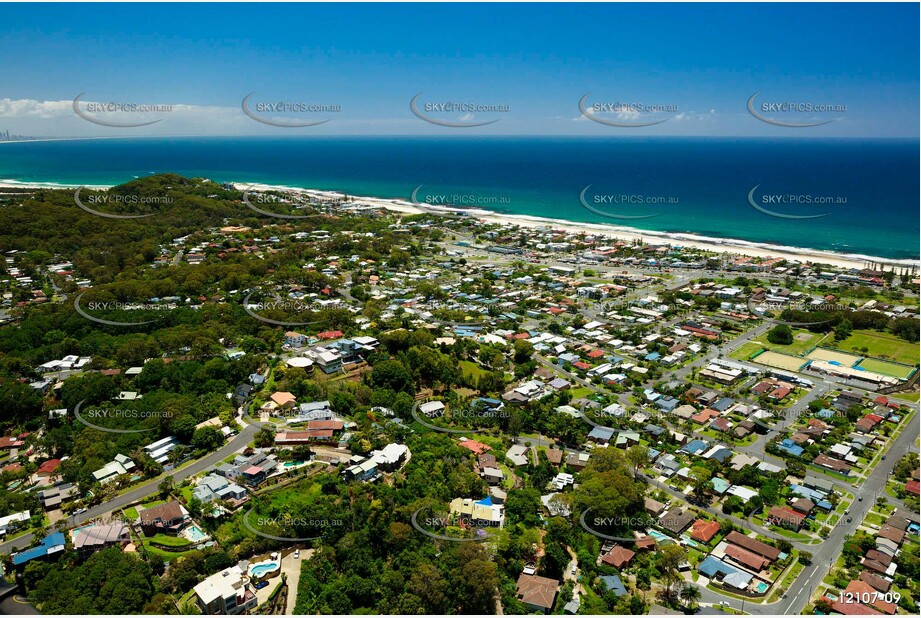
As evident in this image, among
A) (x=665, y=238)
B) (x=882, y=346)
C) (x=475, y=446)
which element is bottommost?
(x=475, y=446)

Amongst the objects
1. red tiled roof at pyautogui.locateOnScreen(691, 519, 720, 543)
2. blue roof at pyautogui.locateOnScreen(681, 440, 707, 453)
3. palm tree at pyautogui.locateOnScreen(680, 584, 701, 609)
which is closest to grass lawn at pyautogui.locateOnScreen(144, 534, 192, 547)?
palm tree at pyautogui.locateOnScreen(680, 584, 701, 609)

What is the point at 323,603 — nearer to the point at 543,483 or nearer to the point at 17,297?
the point at 543,483

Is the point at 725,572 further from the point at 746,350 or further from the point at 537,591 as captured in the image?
the point at 746,350

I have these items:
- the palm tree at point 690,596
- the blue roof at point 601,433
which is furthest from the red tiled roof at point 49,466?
the palm tree at point 690,596

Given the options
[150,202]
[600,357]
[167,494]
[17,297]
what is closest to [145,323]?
[17,297]

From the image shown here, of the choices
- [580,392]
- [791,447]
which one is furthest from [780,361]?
[580,392]
